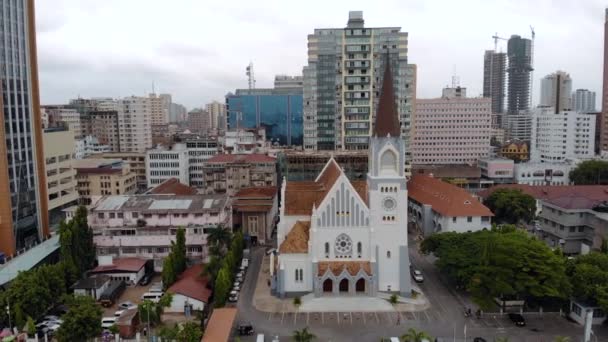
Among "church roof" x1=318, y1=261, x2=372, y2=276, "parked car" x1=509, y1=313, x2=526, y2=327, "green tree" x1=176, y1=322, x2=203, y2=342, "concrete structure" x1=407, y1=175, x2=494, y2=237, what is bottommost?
"parked car" x1=509, y1=313, x2=526, y2=327

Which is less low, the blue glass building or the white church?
the blue glass building

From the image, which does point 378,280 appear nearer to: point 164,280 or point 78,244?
point 164,280

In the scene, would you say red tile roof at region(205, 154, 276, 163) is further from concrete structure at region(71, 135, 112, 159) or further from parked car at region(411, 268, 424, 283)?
concrete structure at region(71, 135, 112, 159)

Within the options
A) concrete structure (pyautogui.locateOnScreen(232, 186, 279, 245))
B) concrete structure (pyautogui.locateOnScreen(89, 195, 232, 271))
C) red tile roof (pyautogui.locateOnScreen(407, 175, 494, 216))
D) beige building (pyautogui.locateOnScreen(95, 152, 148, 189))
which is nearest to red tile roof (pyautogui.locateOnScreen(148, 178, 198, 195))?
concrete structure (pyautogui.locateOnScreen(232, 186, 279, 245))

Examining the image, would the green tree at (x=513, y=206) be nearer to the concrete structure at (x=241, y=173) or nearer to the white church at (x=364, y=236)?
the white church at (x=364, y=236)

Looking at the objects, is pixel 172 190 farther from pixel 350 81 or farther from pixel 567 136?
pixel 567 136

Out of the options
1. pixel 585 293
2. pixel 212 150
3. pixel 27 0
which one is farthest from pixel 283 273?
pixel 212 150
